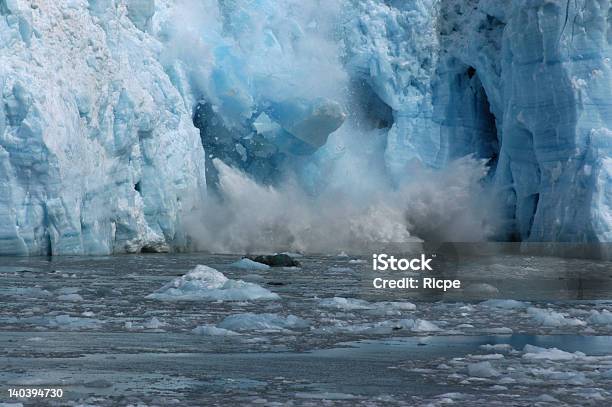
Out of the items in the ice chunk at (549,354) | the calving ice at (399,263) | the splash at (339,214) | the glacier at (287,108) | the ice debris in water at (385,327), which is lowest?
the calving ice at (399,263)

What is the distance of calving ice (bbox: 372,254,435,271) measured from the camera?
19.0 m

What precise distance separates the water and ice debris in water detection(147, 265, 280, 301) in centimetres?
27

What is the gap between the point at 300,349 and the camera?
22.5 ft

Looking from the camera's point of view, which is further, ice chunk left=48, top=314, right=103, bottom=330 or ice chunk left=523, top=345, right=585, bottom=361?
ice chunk left=48, top=314, right=103, bottom=330

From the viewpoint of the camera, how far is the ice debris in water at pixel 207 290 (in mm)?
10672

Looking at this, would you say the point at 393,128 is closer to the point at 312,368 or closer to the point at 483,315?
the point at 483,315

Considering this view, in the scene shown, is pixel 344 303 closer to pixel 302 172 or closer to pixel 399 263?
→ pixel 399 263

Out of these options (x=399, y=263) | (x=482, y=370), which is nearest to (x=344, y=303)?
(x=482, y=370)

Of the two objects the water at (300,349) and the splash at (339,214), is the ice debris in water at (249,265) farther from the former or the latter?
the splash at (339,214)

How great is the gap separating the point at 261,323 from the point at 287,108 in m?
16.9

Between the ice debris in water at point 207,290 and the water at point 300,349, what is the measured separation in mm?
267

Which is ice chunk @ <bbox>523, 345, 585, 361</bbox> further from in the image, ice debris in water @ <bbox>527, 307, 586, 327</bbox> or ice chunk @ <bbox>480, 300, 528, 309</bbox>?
ice chunk @ <bbox>480, 300, 528, 309</bbox>

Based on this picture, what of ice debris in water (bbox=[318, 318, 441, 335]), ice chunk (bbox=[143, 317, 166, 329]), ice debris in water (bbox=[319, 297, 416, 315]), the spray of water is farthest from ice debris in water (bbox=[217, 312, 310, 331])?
the spray of water

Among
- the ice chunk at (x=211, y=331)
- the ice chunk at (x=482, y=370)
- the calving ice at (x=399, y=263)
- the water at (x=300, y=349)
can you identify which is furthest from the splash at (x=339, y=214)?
the ice chunk at (x=482, y=370)
